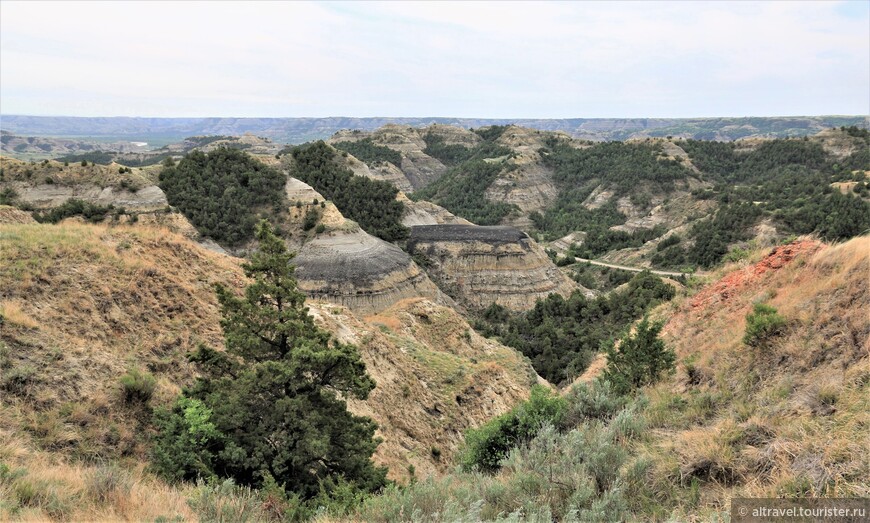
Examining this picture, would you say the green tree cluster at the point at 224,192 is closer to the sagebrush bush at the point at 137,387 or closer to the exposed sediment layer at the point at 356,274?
the exposed sediment layer at the point at 356,274

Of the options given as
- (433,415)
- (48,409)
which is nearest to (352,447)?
(48,409)

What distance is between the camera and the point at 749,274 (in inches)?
526

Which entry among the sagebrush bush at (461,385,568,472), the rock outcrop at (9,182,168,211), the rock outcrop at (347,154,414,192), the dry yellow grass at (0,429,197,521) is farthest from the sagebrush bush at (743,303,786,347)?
the rock outcrop at (347,154,414,192)

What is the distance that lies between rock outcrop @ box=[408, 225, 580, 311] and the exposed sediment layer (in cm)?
702

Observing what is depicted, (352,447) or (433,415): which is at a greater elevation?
(352,447)

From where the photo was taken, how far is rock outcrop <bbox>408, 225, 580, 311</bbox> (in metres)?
48.4

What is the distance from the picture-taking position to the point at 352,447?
9.23 m

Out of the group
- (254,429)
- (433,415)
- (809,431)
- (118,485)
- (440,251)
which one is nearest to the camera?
(809,431)

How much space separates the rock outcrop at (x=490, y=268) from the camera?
159 ft

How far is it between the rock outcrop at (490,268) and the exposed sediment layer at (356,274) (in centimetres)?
702

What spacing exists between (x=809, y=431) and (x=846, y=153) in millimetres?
116053

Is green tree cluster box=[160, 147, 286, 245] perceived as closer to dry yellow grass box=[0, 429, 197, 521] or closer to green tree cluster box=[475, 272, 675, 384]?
green tree cluster box=[475, 272, 675, 384]

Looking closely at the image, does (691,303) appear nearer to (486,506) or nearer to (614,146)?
(486,506)

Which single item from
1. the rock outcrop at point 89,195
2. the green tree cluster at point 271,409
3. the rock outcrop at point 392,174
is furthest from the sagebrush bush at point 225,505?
the rock outcrop at point 392,174
